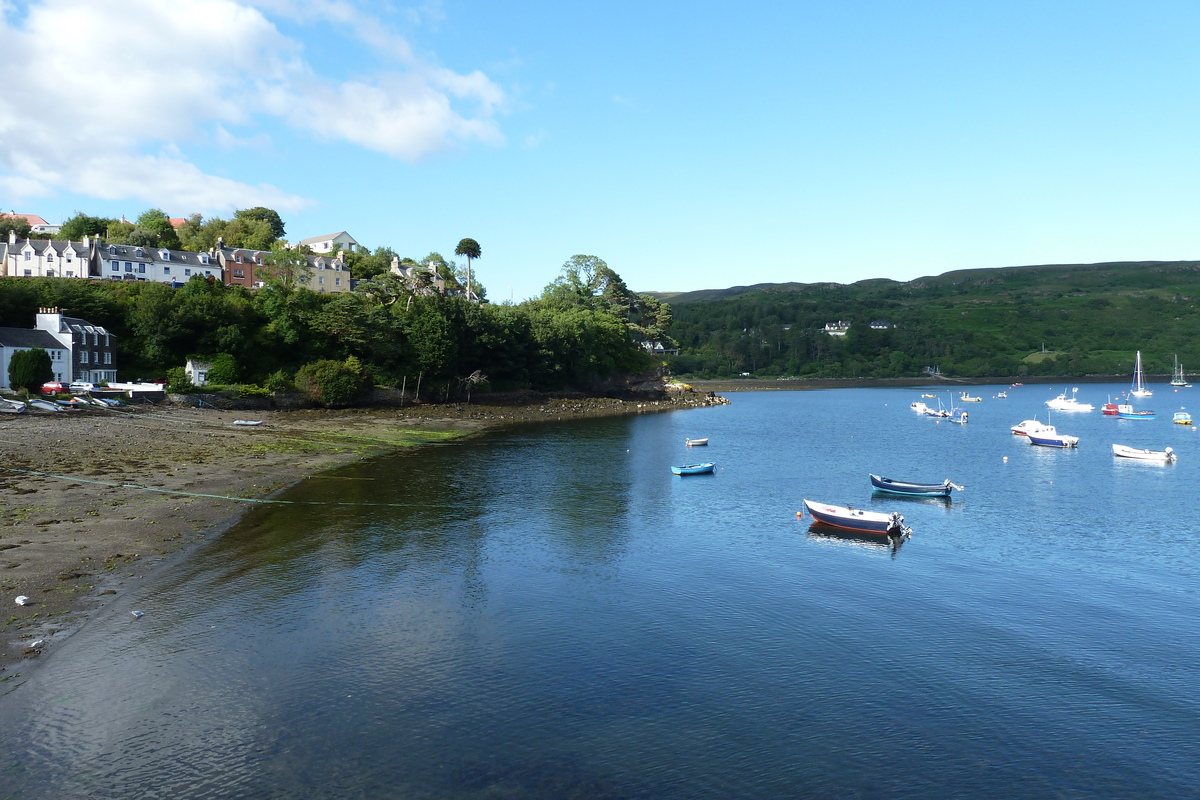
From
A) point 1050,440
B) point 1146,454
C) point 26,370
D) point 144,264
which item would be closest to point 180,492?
point 26,370

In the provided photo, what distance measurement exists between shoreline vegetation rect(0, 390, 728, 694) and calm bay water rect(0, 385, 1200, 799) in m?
1.59

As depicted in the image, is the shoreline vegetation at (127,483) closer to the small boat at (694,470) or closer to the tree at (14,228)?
the small boat at (694,470)

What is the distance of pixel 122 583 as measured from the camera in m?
28.8

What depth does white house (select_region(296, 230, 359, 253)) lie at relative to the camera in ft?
531

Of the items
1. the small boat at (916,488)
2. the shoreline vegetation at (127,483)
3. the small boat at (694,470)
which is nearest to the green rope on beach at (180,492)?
the shoreline vegetation at (127,483)

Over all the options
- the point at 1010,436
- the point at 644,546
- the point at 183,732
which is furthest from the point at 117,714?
the point at 1010,436

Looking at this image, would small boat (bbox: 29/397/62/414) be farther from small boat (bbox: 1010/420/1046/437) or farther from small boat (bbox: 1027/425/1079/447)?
small boat (bbox: 1010/420/1046/437)

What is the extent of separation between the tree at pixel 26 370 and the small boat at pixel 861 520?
7520cm

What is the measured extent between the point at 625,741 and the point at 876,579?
18985mm

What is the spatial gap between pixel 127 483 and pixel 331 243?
12706cm

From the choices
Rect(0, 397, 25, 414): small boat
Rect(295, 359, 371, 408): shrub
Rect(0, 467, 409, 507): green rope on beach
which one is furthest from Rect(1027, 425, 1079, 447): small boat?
Rect(0, 397, 25, 414): small boat

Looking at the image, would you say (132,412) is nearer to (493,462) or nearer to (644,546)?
(493,462)

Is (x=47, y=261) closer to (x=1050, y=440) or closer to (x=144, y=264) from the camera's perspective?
(x=144, y=264)

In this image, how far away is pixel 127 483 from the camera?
44188mm
